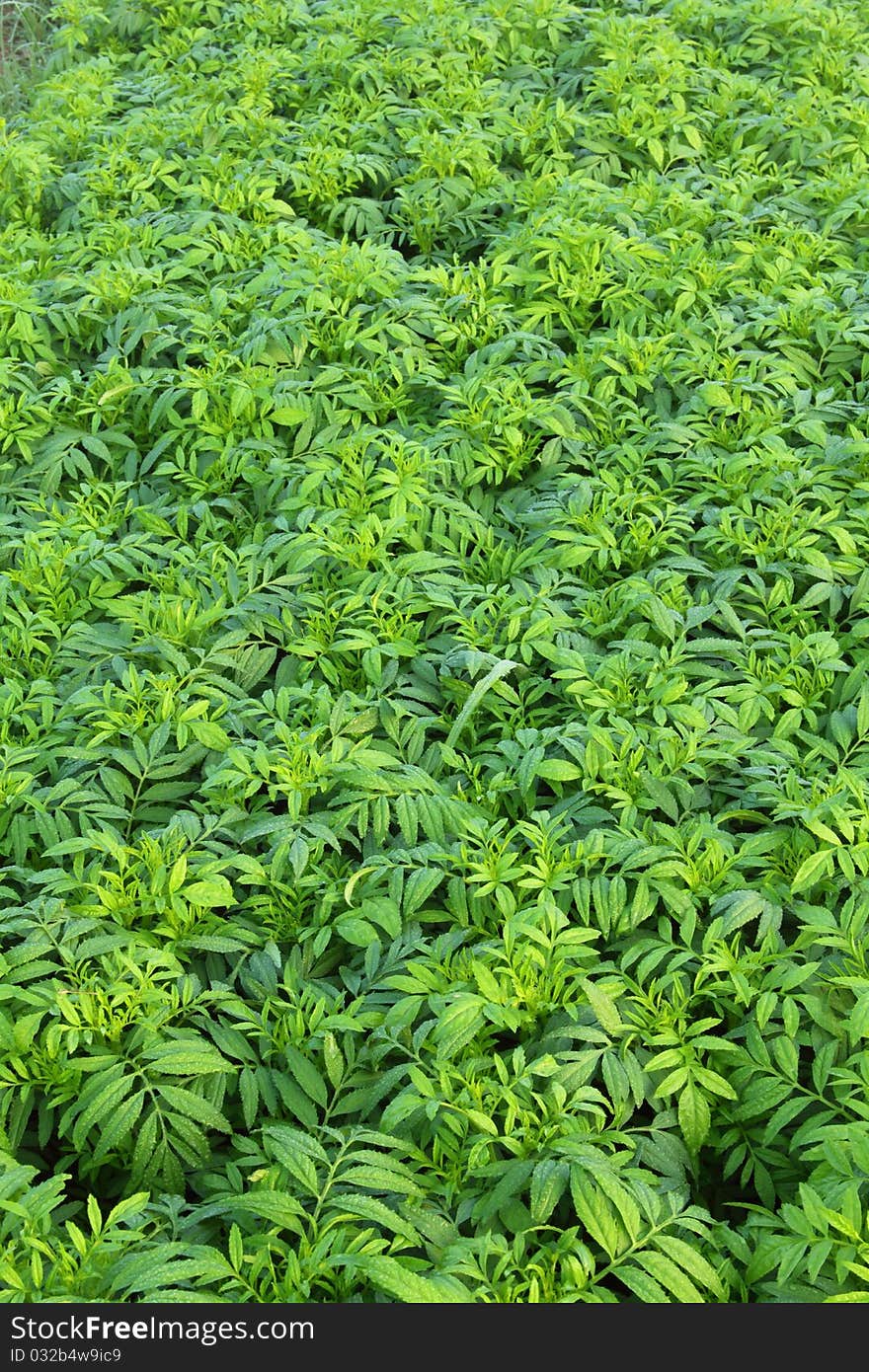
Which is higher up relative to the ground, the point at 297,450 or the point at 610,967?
the point at 297,450

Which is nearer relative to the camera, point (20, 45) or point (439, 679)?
point (439, 679)

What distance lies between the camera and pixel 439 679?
337 centimetres

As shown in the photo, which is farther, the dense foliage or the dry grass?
the dry grass

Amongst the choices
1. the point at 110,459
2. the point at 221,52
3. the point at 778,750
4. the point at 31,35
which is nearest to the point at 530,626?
the point at 778,750

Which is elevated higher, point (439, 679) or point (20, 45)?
point (20, 45)

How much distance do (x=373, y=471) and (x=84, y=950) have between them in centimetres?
185

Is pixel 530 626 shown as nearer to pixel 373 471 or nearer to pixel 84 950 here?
pixel 373 471

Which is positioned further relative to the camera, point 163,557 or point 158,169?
point 158,169

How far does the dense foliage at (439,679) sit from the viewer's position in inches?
94.3

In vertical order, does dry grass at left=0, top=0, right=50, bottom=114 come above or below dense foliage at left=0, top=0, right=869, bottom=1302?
above

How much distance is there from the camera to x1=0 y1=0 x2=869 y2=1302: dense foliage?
2.40m

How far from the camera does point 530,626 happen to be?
3348 millimetres

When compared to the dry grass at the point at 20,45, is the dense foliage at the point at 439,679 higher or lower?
lower

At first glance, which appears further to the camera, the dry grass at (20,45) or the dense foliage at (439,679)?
the dry grass at (20,45)
